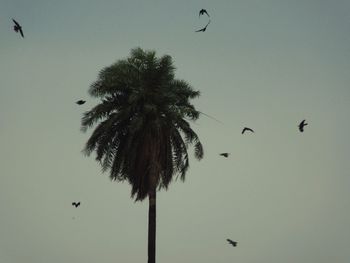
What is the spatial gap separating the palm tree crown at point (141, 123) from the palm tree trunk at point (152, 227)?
0.46m

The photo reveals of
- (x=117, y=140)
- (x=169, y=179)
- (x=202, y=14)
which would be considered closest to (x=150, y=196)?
(x=169, y=179)

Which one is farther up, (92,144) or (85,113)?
(85,113)

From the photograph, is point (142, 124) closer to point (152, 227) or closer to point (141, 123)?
point (141, 123)

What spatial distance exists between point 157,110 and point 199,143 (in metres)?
2.82

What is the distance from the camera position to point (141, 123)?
69.2 ft

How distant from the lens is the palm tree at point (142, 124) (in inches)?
846

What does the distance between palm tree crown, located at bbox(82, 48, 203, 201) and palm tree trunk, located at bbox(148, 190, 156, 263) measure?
1.52 feet

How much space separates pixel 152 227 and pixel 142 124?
4.87m

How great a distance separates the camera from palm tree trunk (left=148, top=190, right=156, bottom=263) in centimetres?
2002

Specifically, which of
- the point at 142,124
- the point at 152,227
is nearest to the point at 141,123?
the point at 142,124

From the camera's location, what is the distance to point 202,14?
56.9 feet

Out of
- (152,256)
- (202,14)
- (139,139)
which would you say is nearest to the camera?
(202,14)

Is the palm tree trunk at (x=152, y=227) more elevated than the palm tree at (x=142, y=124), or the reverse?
the palm tree at (x=142, y=124)

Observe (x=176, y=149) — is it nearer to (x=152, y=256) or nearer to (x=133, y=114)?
(x=133, y=114)
